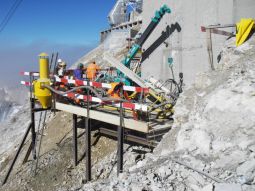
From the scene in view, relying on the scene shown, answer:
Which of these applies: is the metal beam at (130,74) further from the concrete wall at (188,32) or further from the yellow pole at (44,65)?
the yellow pole at (44,65)

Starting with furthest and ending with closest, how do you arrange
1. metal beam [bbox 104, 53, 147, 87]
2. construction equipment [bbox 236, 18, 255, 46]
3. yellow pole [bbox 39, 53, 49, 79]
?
yellow pole [bbox 39, 53, 49, 79] < metal beam [bbox 104, 53, 147, 87] < construction equipment [bbox 236, 18, 255, 46]

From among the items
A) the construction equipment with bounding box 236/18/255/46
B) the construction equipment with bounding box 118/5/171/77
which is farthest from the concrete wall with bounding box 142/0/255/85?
the construction equipment with bounding box 236/18/255/46

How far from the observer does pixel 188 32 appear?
1060 cm

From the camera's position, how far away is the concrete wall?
9.41 metres

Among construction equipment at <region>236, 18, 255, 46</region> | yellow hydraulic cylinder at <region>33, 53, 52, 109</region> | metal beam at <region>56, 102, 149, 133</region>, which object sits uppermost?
construction equipment at <region>236, 18, 255, 46</region>

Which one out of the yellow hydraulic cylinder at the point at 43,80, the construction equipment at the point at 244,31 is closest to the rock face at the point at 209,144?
the construction equipment at the point at 244,31

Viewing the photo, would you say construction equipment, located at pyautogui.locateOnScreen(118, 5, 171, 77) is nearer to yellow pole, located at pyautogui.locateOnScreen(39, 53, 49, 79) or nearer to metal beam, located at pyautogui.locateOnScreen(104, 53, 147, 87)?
metal beam, located at pyautogui.locateOnScreen(104, 53, 147, 87)

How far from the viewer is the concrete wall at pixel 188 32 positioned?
941cm

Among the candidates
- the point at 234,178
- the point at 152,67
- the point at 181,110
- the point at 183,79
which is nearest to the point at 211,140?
the point at 234,178

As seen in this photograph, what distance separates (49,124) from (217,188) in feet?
40.9

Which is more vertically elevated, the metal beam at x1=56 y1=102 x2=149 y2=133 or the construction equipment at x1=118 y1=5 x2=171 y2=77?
the construction equipment at x1=118 y1=5 x2=171 y2=77

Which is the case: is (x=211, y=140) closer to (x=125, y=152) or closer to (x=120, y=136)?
(x=120, y=136)

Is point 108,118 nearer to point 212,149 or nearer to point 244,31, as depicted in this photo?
point 244,31

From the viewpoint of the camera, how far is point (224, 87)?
Answer: 18.5ft
